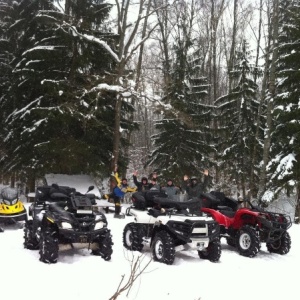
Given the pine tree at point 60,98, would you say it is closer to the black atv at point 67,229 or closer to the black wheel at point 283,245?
the black atv at point 67,229

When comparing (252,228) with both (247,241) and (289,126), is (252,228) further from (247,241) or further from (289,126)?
(289,126)

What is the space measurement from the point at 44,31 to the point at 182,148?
381 inches

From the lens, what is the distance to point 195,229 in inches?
327

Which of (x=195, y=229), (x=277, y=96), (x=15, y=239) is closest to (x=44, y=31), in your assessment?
(x=277, y=96)

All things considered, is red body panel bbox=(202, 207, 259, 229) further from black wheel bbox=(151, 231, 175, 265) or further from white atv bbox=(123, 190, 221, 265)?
black wheel bbox=(151, 231, 175, 265)

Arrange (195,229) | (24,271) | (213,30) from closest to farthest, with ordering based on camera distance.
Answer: (24,271) < (195,229) < (213,30)

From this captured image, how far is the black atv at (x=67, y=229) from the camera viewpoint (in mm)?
7481

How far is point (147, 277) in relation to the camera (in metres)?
7.07

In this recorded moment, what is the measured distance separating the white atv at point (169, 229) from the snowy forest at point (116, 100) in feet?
25.6

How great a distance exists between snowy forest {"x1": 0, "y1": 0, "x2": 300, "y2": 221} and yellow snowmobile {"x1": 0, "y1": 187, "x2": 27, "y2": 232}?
21.2ft

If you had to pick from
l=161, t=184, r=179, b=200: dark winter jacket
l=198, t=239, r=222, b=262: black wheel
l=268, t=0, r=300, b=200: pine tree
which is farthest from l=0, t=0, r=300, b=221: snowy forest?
l=198, t=239, r=222, b=262: black wheel

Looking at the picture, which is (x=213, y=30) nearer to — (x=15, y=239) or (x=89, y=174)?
(x=89, y=174)

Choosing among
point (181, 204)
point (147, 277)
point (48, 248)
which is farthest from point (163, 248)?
point (48, 248)

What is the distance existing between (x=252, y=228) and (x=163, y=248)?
7.73ft
